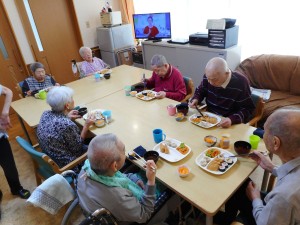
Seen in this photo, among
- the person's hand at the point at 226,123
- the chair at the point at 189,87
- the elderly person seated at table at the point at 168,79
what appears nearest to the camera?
the person's hand at the point at 226,123

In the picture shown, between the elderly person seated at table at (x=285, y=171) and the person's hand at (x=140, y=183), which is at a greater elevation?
the elderly person seated at table at (x=285, y=171)

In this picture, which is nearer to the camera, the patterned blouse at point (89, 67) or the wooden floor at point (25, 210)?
the wooden floor at point (25, 210)

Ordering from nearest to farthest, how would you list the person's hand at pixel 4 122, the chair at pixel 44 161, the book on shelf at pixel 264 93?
1. the chair at pixel 44 161
2. the person's hand at pixel 4 122
3. the book on shelf at pixel 264 93

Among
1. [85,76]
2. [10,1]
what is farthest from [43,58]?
[85,76]

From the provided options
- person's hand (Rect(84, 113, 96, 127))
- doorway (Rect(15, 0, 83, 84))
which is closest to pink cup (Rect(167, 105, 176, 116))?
person's hand (Rect(84, 113, 96, 127))

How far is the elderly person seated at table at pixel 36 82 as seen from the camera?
2.78 m

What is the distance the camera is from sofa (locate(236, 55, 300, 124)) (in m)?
2.72

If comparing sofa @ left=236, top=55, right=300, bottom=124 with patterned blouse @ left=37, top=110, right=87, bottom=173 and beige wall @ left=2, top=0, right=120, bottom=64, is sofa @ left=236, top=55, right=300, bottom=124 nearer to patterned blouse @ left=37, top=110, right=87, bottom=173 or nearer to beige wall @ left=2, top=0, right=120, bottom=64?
patterned blouse @ left=37, top=110, right=87, bottom=173

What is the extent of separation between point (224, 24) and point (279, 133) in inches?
97.7

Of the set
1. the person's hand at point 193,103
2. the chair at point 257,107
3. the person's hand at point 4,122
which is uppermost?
the person's hand at point 4,122

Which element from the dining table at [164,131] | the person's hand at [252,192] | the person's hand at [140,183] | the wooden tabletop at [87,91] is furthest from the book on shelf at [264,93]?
the person's hand at [140,183]

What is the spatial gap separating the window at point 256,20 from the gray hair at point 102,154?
118 inches

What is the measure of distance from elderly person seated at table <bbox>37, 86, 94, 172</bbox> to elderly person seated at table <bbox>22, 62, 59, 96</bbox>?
1.20 metres

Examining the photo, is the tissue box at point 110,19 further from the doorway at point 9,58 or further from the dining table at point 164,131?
the dining table at point 164,131
